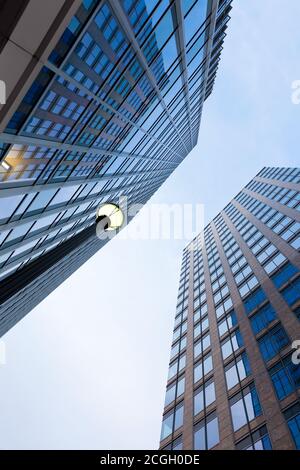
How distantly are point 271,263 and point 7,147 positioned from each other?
107 ft

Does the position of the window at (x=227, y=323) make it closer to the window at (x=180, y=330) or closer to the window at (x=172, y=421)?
the window at (x=172, y=421)

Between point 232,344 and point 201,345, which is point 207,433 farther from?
point 201,345

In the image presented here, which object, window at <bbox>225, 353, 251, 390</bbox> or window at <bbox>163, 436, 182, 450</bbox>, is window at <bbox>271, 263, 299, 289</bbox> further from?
window at <bbox>163, 436, 182, 450</bbox>

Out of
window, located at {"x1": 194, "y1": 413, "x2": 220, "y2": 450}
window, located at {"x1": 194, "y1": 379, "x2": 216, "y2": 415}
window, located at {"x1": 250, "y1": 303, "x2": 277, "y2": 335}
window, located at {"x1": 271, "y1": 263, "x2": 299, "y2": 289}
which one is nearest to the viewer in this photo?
window, located at {"x1": 194, "y1": 413, "x2": 220, "y2": 450}

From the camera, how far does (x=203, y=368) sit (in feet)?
107

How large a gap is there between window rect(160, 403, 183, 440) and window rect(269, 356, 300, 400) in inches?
421

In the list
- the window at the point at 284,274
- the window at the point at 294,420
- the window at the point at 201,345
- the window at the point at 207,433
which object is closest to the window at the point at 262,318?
the window at the point at 284,274

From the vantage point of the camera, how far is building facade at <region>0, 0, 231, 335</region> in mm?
7719

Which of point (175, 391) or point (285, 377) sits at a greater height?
point (285, 377)

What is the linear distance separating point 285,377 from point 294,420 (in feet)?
11.4

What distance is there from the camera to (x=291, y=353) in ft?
78.2

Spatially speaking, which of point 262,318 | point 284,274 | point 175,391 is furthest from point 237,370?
point 284,274

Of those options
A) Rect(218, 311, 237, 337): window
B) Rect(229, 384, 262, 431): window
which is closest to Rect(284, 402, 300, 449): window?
Rect(229, 384, 262, 431): window

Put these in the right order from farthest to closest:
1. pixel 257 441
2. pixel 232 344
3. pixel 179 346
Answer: pixel 179 346 → pixel 232 344 → pixel 257 441
